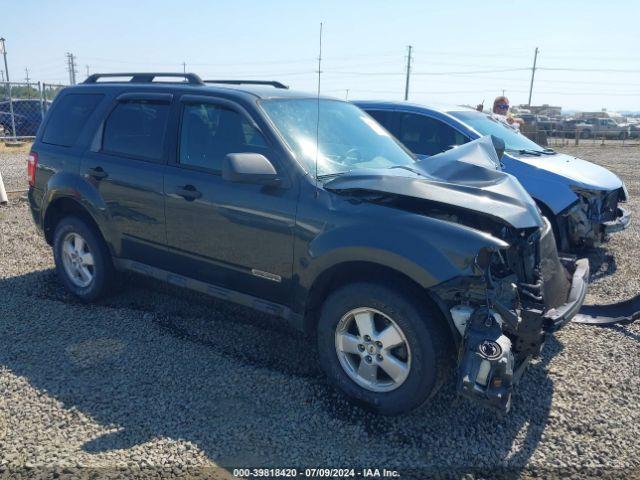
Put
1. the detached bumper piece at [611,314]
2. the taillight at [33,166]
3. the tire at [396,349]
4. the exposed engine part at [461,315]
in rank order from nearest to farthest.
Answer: the exposed engine part at [461,315] < the tire at [396,349] < the detached bumper piece at [611,314] < the taillight at [33,166]

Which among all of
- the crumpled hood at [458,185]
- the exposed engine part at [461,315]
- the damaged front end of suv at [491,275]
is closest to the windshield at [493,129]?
the crumpled hood at [458,185]

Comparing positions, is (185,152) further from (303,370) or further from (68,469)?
(68,469)

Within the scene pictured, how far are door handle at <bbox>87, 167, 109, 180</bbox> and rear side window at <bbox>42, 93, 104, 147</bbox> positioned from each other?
458 millimetres

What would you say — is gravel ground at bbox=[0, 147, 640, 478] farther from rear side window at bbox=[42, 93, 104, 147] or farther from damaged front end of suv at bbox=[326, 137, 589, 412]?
rear side window at bbox=[42, 93, 104, 147]

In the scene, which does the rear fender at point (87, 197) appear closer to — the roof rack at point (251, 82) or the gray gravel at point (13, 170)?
the roof rack at point (251, 82)

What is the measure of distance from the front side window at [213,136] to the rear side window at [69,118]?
1.27 m

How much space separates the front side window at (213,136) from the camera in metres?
3.84

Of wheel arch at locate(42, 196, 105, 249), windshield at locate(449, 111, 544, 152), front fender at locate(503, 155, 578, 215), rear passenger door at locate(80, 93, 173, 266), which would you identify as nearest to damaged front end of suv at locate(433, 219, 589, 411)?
rear passenger door at locate(80, 93, 173, 266)

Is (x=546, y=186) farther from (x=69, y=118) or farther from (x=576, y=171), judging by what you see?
(x=69, y=118)

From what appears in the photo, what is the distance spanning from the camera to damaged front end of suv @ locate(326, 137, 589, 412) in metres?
2.76

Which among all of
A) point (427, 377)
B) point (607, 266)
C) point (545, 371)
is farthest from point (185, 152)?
point (607, 266)

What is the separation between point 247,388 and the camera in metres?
3.56

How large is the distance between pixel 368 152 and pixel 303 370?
1.73 m

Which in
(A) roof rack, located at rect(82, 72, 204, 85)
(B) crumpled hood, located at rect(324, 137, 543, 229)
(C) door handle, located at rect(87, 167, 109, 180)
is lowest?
(C) door handle, located at rect(87, 167, 109, 180)
